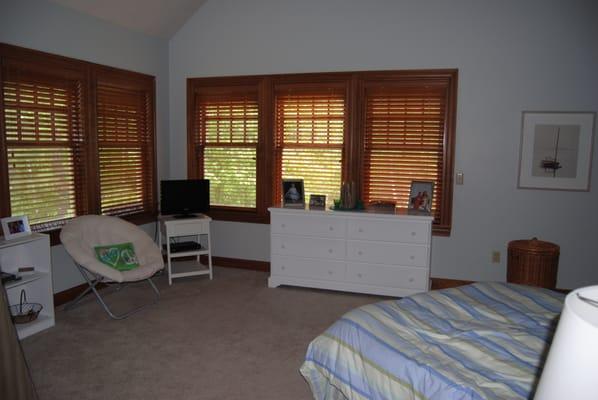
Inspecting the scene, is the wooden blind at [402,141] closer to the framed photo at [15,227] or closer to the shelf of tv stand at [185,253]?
the shelf of tv stand at [185,253]

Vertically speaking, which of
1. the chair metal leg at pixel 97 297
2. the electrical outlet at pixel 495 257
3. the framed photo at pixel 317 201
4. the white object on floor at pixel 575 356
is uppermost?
the white object on floor at pixel 575 356

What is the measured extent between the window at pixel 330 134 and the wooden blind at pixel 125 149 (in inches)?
21.8

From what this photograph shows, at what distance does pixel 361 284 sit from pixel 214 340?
66.0 inches

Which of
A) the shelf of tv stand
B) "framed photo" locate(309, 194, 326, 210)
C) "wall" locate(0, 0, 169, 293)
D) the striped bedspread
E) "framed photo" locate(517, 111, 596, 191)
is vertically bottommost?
the shelf of tv stand

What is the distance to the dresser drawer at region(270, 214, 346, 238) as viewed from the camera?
475 centimetres

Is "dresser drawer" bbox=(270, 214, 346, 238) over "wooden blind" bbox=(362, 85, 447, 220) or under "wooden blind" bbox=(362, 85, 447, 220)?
under

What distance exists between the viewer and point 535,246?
4.37m

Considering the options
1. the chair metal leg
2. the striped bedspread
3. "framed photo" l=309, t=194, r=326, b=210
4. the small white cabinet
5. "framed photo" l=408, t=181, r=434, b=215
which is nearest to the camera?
the striped bedspread

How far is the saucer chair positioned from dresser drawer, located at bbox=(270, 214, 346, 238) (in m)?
1.24

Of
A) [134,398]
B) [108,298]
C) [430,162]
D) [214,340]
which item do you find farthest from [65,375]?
[430,162]

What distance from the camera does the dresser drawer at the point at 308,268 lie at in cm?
480

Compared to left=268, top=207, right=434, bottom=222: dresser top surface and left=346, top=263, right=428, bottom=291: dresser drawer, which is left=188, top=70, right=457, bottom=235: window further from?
left=346, top=263, right=428, bottom=291: dresser drawer

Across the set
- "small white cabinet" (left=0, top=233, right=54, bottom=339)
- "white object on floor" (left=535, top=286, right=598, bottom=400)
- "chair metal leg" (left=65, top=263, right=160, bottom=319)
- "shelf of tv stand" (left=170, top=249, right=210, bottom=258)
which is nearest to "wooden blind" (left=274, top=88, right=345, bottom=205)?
"shelf of tv stand" (left=170, top=249, right=210, bottom=258)

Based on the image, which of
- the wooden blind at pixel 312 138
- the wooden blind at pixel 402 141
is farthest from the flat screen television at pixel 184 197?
the wooden blind at pixel 402 141
